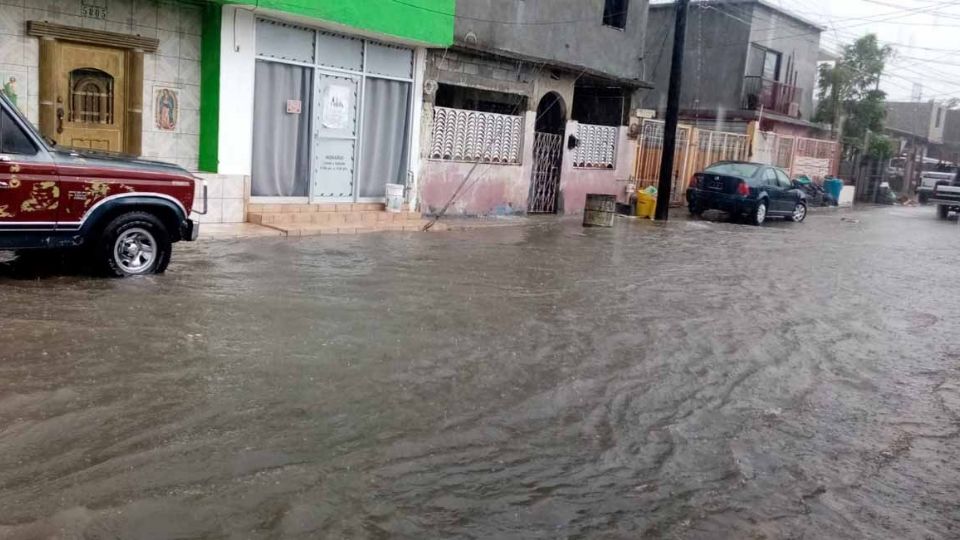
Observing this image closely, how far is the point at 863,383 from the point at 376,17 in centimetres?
1038

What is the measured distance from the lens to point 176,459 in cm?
443

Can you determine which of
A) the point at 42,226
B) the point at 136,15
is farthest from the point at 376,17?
the point at 42,226

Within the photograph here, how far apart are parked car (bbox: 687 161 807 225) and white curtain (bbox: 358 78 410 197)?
960cm

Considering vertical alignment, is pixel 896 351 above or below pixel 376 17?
below

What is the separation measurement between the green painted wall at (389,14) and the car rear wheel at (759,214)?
392 inches

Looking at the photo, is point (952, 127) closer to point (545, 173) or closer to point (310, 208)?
point (545, 173)

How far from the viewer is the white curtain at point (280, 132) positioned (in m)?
13.8

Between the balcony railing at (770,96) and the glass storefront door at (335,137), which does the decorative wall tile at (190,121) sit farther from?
the balcony railing at (770,96)

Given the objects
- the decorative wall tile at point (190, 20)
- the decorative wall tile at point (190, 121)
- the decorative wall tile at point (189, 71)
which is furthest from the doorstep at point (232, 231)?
the decorative wall tile at point (190, 20)

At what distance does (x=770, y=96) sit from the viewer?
34156mm

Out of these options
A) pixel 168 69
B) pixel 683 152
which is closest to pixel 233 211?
pixel 168 69

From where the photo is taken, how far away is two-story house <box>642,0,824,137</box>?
3312cm

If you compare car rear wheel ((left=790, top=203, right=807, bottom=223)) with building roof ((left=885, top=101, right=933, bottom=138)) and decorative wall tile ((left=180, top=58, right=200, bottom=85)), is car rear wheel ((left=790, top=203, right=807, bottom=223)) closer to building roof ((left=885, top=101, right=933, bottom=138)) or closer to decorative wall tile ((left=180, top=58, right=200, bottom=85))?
decorative wall tile ((left=180, top=58, right=200, bottom=85))

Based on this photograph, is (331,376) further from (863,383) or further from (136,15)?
(136,15)
